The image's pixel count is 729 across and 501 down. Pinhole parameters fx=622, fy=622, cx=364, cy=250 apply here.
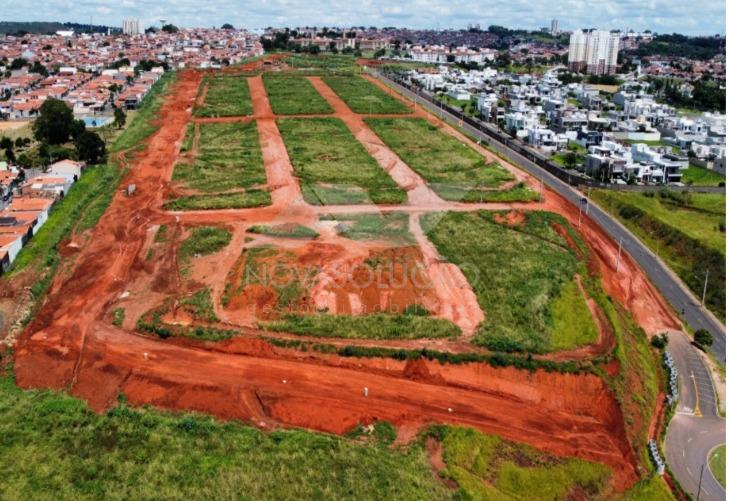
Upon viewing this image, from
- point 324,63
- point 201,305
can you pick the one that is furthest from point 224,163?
point 324,63

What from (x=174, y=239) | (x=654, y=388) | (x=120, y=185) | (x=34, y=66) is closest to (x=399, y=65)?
(x=34, y=66)

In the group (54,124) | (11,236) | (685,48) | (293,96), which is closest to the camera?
(11,236)

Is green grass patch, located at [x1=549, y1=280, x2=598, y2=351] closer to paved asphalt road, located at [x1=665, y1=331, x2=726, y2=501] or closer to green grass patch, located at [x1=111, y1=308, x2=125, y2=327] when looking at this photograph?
paved asphalt road, located at [x1=665, y1=331, x2=726, y2=501]

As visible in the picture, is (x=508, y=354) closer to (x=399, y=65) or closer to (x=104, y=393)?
(x=104, y=393)

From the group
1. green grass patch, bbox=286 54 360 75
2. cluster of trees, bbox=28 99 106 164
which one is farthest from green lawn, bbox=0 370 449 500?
green grass patch, bbox=286 54 360 75

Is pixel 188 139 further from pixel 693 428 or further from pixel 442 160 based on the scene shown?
pixel 693 428

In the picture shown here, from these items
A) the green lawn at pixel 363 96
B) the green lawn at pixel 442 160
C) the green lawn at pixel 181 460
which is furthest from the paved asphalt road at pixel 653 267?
the green lawn at pixel 363 96
